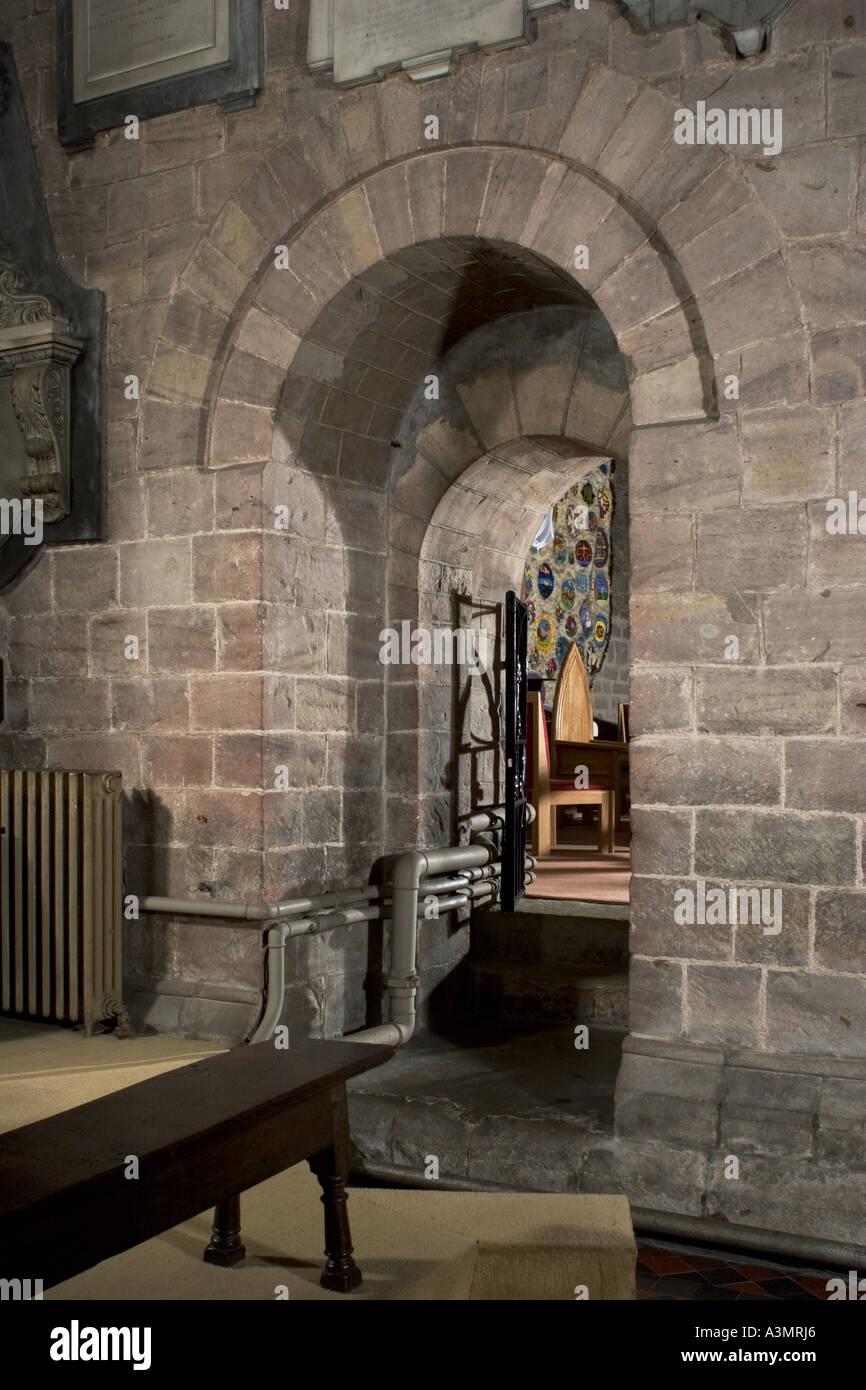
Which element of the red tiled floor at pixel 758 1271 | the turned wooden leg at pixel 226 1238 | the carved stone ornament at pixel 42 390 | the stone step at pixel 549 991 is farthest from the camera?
the stone step at pixel 549 991

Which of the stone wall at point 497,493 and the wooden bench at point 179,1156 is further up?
the stone wall at point 497,493

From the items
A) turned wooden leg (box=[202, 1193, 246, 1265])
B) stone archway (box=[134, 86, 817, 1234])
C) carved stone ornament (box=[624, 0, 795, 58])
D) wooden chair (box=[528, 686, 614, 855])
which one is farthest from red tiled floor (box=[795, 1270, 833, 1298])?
wooden chair (box=[528, 686, 614, 855])

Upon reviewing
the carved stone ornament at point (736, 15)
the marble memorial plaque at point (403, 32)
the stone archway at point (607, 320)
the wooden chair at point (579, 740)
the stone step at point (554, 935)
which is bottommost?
the stone step at point (554, 935)

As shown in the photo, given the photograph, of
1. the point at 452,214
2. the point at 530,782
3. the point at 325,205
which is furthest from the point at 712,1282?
the point at 530,782

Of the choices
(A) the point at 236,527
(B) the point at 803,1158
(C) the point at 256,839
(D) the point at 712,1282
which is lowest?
(D) the point at 712,1282

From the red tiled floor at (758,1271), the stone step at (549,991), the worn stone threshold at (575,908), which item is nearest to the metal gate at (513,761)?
the worn stone threshold at (575,908)

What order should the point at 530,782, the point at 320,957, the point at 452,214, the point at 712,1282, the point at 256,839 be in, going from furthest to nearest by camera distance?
1. the point at 530,782
2. the point at 320,957
3. the point at 256,839
4. the point at 452,214
5. the point at 712,1282

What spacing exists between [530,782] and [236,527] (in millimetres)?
3457

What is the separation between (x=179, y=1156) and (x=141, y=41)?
4288mm

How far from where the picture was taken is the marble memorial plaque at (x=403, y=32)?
4254mm

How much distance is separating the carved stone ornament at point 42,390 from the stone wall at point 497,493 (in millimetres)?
202

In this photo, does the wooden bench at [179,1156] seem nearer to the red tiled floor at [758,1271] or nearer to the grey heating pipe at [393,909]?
the red tiled floor at [758,1271]

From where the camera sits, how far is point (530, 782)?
308 inches

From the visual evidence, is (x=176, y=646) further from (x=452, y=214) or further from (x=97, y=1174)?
(x=97, y=1174)
